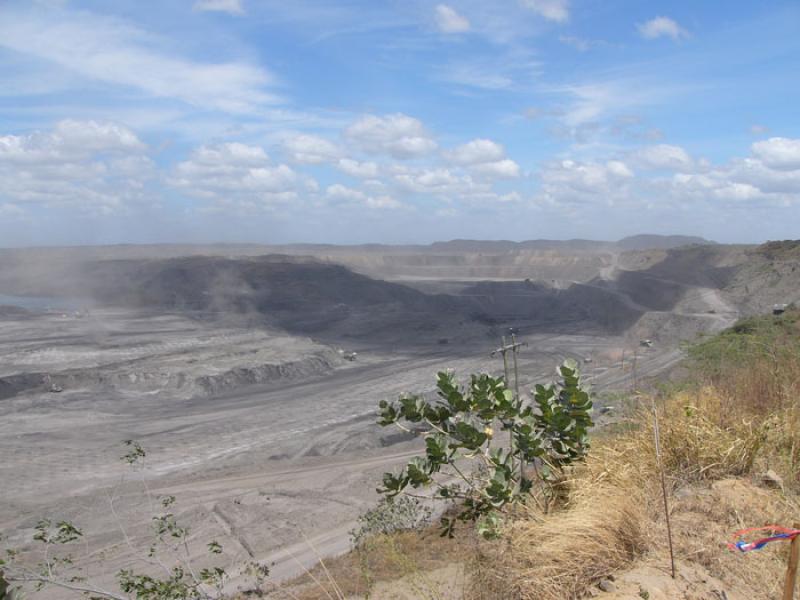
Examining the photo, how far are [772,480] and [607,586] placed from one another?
2401 millimetres

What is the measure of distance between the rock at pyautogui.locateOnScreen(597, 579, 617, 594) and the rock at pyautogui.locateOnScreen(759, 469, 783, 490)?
7.56 feet

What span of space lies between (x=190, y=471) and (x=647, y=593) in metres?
23.3

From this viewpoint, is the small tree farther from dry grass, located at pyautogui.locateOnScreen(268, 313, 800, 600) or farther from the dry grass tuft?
the dry grass tuft

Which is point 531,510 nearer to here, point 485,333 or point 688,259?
point 485,333

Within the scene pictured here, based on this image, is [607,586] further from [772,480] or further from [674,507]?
[772,480]

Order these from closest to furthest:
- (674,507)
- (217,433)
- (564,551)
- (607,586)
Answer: (607,586)
(564,551)
(674,507)
(217,433)

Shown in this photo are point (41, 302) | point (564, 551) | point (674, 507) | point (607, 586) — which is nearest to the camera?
point (607, 586)

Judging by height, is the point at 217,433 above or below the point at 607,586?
below

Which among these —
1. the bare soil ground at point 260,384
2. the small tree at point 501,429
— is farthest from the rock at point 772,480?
the bare soil ground at point 260,384

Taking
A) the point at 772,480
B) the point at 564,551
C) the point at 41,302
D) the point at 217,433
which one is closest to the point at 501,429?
the point at 564,551

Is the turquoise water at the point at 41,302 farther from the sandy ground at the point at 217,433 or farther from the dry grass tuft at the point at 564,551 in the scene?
the dry grass tuft at the point at 564,551

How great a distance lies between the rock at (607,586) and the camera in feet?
12.8

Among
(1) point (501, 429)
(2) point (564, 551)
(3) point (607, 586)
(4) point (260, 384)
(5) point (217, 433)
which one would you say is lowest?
(5) point (217, 433)

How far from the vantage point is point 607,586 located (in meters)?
3.95
